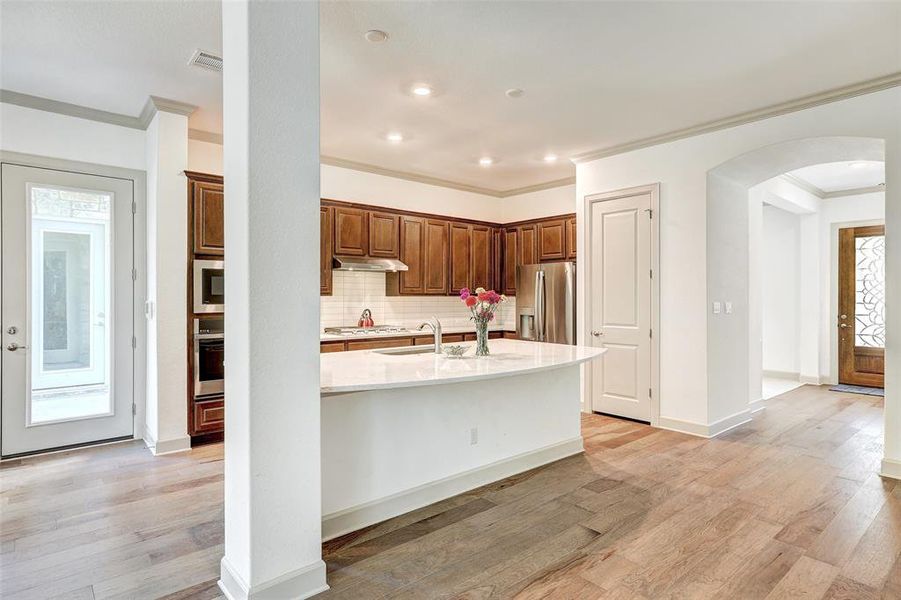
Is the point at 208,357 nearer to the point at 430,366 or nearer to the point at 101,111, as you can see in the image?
the point at 101,111

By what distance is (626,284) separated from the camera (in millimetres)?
5211

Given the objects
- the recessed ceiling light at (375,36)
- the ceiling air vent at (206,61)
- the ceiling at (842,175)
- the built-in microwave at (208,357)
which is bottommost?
the built-in microwave at (208,357)

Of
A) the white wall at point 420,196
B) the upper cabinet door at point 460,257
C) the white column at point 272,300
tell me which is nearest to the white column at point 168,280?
the white wall at point 420,196

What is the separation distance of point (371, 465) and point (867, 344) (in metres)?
7.54

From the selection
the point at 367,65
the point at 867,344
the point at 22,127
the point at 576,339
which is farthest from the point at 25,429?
the point at 867,344

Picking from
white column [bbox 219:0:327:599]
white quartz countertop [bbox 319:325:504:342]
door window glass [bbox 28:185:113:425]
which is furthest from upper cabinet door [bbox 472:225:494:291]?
white column [bbox 219:0:327:599]

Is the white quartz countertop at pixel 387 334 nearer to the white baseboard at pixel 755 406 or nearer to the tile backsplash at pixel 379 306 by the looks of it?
the tile backsplash at pixel 379 306

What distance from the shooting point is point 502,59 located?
3309 mm

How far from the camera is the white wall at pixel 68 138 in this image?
392cm

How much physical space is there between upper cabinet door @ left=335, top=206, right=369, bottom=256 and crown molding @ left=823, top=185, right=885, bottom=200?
21.4ft

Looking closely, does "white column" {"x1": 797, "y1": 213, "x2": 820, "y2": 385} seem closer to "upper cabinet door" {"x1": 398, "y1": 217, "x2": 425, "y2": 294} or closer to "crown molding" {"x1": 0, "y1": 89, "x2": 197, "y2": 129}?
"upper cabinet door" {"x1": 398, "y1": 217, "x2": 425, "y2": 294}

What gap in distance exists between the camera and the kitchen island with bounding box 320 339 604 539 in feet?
8.82

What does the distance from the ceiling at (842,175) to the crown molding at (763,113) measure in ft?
6.35

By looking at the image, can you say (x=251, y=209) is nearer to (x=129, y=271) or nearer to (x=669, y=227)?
(x=129, y=271)
